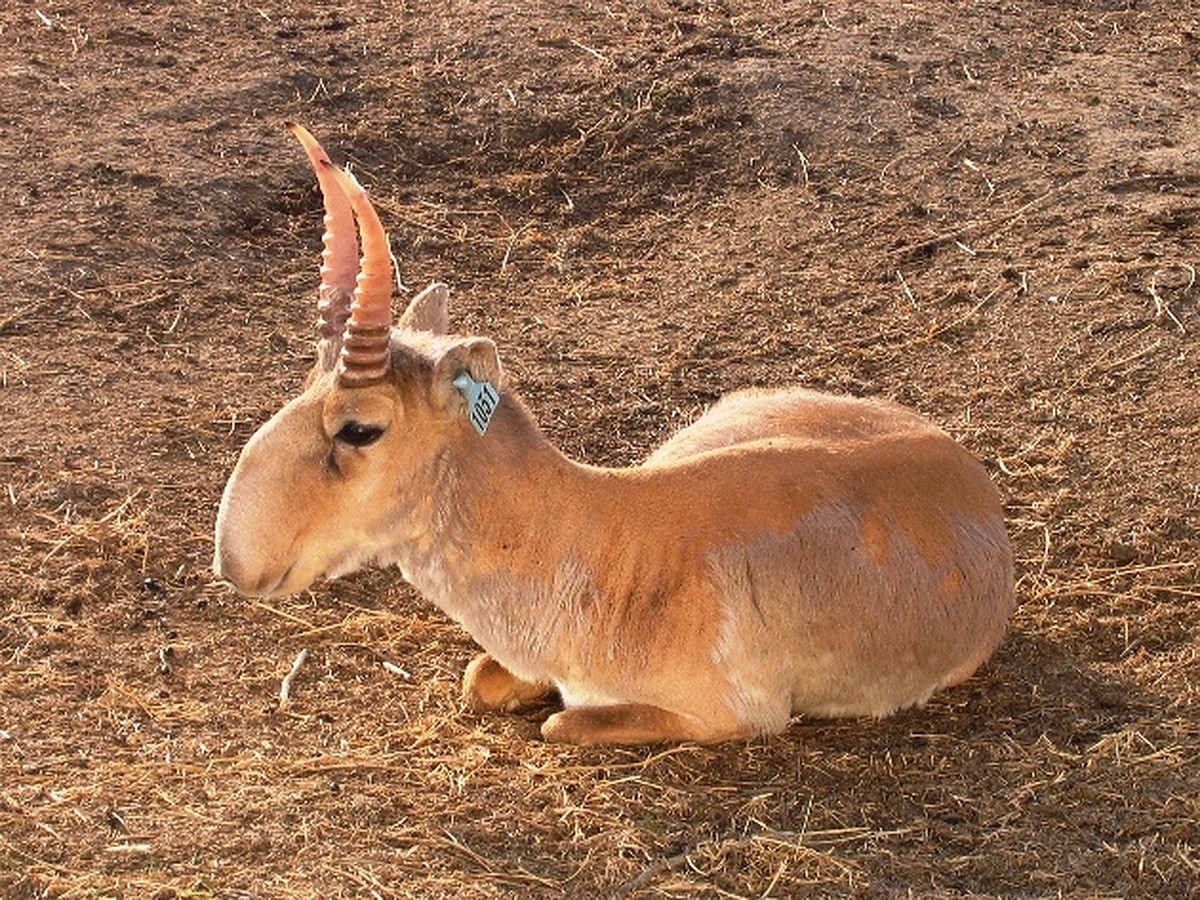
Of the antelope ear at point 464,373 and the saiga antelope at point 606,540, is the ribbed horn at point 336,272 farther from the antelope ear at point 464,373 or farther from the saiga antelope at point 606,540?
the antelope ear at point 464,373

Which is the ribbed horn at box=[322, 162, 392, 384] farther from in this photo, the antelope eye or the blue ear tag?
the blue ear tag

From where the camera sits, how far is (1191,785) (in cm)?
705

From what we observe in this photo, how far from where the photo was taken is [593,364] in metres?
10.8

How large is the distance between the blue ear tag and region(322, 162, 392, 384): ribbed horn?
0.28 metres

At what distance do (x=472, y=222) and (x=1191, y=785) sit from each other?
22.1 ft

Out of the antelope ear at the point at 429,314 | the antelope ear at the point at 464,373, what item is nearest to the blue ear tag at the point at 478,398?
the antelope ear at the point at 464,373

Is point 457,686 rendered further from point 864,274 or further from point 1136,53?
point 1136,53

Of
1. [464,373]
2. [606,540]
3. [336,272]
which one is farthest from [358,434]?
[606,540]

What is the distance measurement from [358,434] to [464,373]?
1.41 ft

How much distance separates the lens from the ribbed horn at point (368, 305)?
20.8 ft

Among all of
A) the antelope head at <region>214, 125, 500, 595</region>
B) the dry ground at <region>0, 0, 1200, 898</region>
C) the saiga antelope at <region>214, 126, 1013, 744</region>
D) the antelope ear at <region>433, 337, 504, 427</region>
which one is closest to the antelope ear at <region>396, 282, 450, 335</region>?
the saiga antelope at <region>214, 126, 1013, 744</region>

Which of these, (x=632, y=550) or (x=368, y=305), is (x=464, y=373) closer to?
(x=368, y=305)

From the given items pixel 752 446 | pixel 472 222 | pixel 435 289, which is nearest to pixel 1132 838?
pixel 752 446

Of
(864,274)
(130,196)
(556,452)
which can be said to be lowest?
(864,274)
